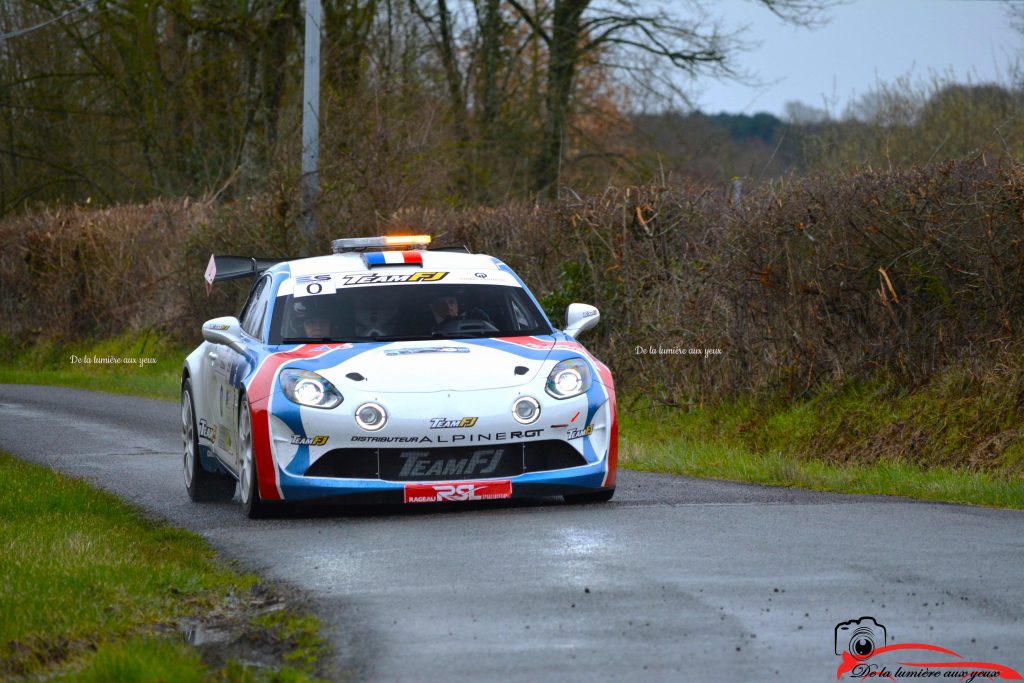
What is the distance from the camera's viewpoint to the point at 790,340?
15.7 meters

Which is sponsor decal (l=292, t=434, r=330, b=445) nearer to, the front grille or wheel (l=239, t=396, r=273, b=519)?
the front grille

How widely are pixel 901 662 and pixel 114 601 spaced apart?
327cm

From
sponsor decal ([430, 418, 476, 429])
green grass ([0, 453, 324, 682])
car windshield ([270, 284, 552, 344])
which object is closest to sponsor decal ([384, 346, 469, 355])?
car windshield ([270, 284, 552, 344])

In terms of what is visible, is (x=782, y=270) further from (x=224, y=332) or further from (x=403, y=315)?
(x=224, y=332)

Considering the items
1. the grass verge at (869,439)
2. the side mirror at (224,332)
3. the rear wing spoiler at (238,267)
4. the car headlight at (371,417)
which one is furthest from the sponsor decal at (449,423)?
the rear wing spoiler at (238,267)

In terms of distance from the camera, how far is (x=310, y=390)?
9617 millimetres

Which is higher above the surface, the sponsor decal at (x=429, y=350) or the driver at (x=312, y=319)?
the driver at (x=312, y=319)

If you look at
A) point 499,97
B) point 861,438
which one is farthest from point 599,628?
point 499,97

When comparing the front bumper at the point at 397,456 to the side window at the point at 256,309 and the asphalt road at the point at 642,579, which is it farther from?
the side window at the point at 256,309

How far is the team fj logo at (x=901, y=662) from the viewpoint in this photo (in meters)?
5.57

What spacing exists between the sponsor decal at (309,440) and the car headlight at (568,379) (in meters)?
1.30

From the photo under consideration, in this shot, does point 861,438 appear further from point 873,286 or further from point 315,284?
point 315,284

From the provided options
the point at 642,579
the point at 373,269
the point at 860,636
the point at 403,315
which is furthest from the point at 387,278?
the point at 860,636

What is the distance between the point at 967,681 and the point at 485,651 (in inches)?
64.4
